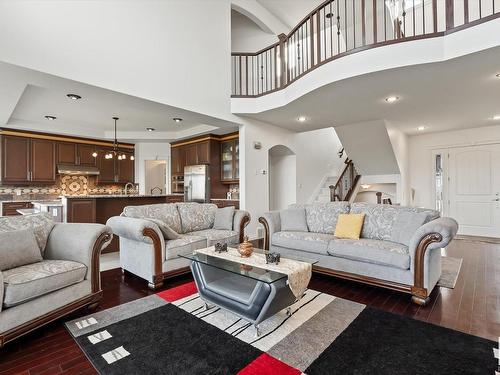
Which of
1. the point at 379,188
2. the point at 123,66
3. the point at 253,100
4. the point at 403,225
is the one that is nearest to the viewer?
the point at 403,225

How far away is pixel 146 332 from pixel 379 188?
7.77m

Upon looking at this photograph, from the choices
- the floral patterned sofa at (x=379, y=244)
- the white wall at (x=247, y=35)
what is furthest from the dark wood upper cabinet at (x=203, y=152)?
the floral patterned sofa at (x=379, y=244)

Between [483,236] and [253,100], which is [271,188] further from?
[483,236]

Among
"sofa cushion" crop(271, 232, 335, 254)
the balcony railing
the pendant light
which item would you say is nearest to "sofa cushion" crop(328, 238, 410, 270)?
"sofa cushion" crop(271, 232, 335, 254)

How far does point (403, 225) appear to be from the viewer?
3105 mm

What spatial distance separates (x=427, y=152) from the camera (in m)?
7.24

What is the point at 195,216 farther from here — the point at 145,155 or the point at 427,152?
the point at 427,152

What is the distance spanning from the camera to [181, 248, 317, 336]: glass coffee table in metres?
2.02

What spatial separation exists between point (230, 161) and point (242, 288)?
4.95m

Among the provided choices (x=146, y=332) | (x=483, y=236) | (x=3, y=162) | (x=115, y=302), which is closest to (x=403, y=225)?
(x=146, y=332)

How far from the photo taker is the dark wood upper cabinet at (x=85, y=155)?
7.28 m

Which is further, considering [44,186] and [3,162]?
[44,186]

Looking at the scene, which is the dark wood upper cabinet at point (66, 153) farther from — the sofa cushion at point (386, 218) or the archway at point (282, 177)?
the sofa cushion at point (386, 218)

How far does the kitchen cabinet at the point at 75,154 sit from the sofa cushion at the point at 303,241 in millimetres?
6267
